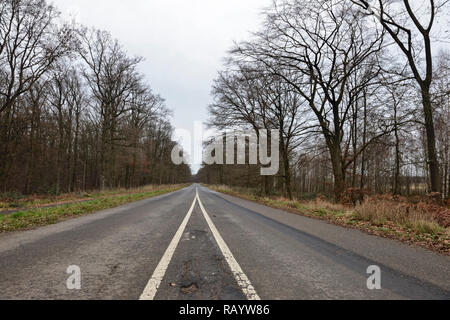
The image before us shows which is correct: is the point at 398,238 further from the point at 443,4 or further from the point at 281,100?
the point at 281,100

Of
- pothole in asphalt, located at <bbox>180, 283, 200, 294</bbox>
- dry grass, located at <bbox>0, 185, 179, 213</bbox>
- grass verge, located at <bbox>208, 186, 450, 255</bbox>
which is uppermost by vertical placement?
pothole in asphalt, located at <bbox>180, 283, 200, 294</bbox>

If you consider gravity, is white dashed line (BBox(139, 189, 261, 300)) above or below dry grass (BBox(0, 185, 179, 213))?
above

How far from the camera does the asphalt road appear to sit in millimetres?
2598

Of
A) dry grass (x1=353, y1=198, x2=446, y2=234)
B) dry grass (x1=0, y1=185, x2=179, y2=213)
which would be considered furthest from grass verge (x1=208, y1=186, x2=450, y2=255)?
dry grass (x1=0, y1=185, x2=179, y2=213)

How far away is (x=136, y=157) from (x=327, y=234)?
30.4 metres

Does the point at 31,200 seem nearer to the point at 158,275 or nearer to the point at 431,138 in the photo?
the point at 158,275

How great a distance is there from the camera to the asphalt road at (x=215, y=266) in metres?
2.60

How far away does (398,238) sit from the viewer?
582cm

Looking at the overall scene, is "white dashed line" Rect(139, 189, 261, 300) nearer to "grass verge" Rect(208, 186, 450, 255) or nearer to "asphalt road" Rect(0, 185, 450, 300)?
"asphalt road" Rect(0, 185, 450, 300)

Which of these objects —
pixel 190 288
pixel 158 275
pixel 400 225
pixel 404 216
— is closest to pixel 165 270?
pixel 158 275

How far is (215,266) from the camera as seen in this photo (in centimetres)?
345

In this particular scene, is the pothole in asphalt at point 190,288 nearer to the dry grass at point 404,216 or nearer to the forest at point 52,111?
the dry grass at point 404,216

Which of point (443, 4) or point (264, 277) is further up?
point (443, 4)
